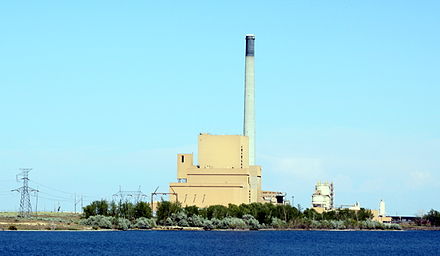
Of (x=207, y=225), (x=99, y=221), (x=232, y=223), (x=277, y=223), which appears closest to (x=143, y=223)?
(x=99, y=221)

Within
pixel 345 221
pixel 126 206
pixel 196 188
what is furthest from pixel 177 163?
pixel 345 221

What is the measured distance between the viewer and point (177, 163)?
163 meters

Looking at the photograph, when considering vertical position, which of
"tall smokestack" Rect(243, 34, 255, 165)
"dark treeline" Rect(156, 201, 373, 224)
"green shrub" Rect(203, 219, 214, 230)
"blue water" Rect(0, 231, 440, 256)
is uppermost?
"tall smokestack" Rect(243, 34, 255, 165)

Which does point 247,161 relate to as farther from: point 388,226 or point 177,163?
point 388,226

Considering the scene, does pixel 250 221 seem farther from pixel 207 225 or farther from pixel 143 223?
pixel 143 223

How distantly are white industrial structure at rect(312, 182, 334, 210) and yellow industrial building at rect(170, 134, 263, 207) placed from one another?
30.7m

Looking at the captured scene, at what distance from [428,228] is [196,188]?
5680 cm

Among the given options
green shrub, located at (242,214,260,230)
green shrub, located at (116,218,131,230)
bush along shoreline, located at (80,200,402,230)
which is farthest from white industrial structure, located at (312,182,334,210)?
green shrub, located at (116,218,131,230)

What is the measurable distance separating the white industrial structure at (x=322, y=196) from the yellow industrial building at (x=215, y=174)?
3075cm

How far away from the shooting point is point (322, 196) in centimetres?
19050

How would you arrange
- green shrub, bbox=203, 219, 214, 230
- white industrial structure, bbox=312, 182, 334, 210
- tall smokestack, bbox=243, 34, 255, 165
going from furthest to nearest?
white industrial structure, bbox=312, 182, 334, 210
tall smokestack, bbox=243, 34, 255, 165
green shrub, bbox=203, 219, 214, 230

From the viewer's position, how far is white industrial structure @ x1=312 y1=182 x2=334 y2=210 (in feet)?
624

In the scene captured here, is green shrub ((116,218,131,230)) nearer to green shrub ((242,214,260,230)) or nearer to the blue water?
green shrub ((242,214,260,230))

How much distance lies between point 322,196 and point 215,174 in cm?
3816
